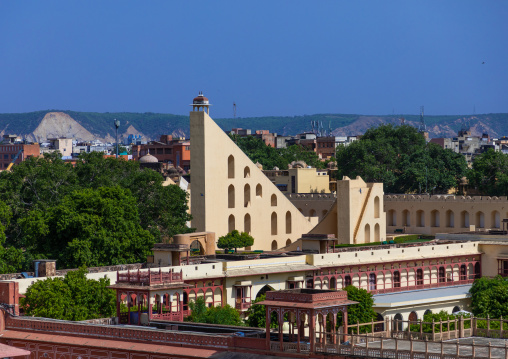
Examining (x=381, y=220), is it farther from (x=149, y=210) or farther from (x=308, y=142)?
(x=308, y=142)

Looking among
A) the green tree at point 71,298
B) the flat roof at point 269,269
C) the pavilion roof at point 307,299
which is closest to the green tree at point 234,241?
the flat roof at point 269,269

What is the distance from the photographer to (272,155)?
481 feet

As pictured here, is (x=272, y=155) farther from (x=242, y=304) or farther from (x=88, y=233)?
(x=242, y=304)

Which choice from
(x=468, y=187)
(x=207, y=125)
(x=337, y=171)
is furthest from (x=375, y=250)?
(x=337, y=171)

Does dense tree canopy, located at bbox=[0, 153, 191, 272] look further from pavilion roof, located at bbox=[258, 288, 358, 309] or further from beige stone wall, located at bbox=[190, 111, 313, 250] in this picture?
pavilion roof, located at bbox=[258, 288, 358, 309]

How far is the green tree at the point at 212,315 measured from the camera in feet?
148

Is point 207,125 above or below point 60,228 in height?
above

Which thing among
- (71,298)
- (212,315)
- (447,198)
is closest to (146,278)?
(71,298)

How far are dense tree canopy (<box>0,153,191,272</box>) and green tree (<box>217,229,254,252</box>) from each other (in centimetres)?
267

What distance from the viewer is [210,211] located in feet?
238

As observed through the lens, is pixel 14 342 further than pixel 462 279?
No

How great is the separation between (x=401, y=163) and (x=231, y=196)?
45.9 m

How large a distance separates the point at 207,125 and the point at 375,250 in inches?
652

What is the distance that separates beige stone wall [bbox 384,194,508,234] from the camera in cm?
8219
